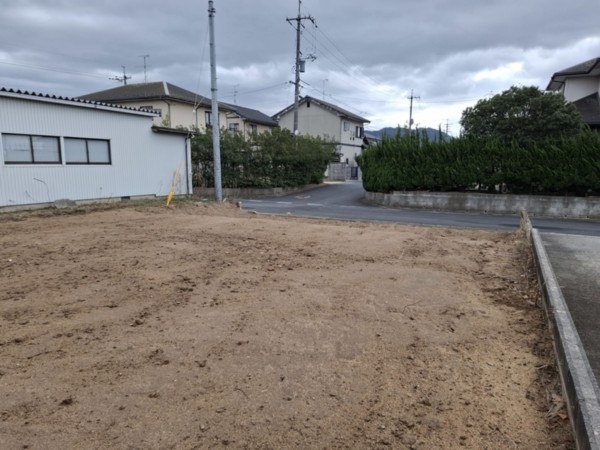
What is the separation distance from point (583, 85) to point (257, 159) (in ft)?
64.8

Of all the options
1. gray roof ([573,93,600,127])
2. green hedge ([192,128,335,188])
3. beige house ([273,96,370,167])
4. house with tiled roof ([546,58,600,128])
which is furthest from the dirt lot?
beige house ([273,96,370,167])

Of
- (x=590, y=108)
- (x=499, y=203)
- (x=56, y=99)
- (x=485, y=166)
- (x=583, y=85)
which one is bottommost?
(x=499, y=203)

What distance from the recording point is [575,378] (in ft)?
8.06

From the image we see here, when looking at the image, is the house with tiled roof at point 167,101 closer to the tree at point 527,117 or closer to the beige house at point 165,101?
the beige house at point 165,101

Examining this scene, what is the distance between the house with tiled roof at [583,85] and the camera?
22733 mm

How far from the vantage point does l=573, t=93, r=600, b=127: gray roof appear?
841 inches

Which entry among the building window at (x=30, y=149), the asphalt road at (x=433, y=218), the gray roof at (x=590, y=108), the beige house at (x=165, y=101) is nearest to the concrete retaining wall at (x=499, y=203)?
the asphalt road at (x=433, y=218)

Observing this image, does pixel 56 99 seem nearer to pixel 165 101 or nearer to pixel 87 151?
pixel 87 151

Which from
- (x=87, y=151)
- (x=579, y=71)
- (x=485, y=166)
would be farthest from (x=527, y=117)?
(x=87, y=151)

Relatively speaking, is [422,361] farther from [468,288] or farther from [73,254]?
[73,254]

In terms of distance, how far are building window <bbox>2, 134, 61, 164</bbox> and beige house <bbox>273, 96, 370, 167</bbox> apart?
27050 millimetres

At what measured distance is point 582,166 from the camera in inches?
562

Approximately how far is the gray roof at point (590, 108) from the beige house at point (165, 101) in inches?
860

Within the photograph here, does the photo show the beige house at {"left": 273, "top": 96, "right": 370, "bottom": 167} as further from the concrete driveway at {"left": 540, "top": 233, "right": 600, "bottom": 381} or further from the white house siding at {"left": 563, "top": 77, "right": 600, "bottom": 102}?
the concrete driveway at {"left": 540, "top": 233, "right": 600, "bottom": 381}
